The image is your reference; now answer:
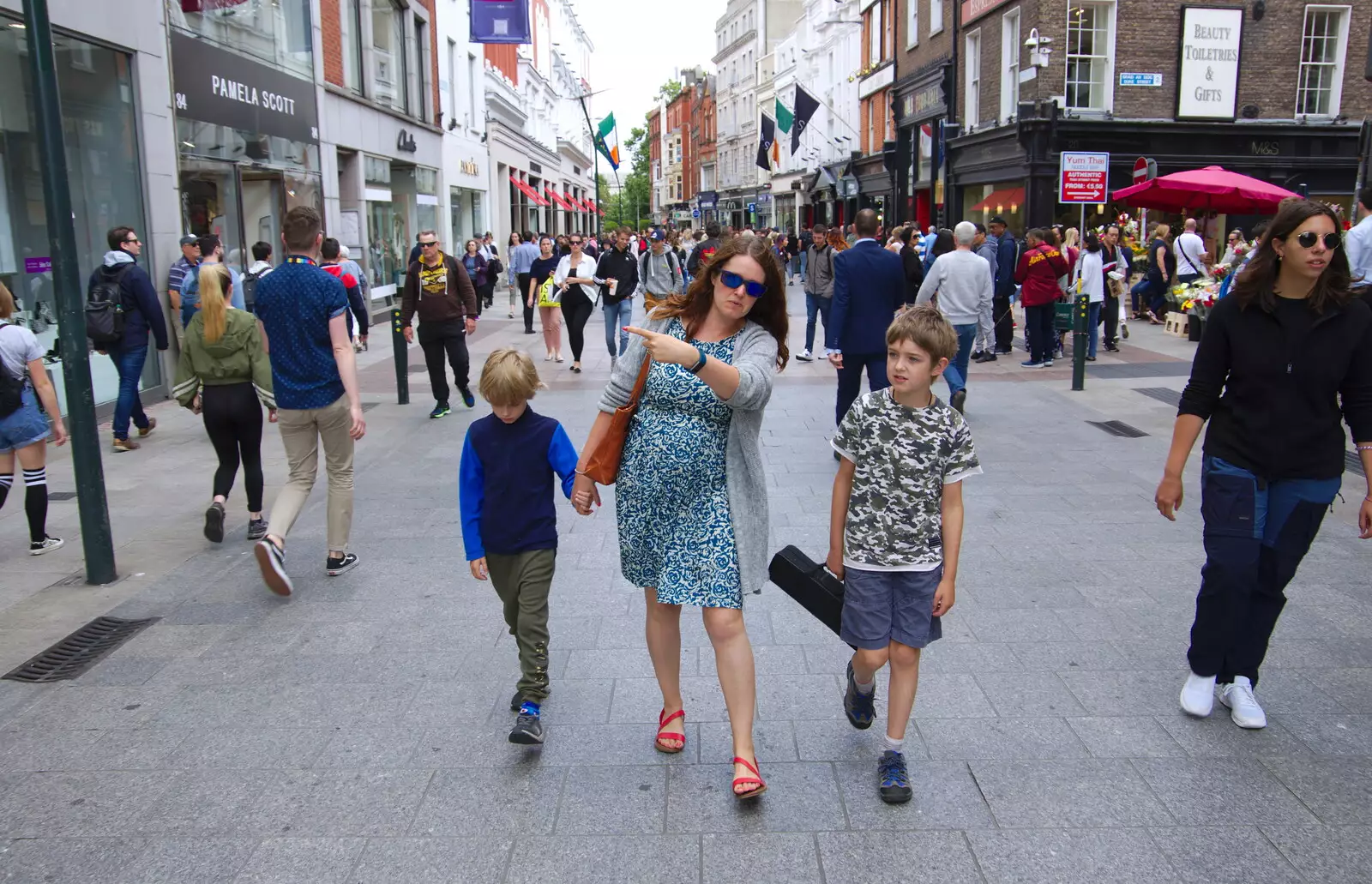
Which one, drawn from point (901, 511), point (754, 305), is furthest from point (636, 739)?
point (754, 305)

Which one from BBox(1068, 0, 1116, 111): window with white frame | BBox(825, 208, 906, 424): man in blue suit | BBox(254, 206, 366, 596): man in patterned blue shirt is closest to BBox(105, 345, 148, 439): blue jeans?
BBox(254, 206, 366, 596): man in patterned blue shirt

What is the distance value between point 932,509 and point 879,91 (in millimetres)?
36633

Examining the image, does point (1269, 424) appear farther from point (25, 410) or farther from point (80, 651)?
point (25, 410)

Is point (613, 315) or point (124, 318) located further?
point (613, 315)

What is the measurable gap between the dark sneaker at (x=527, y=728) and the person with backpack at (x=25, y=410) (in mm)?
3507

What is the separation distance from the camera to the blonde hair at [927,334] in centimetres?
335

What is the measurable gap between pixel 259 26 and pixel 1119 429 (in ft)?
40.3

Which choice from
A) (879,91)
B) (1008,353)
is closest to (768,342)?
Answer: (1008,353)

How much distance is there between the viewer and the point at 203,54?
12914 mm

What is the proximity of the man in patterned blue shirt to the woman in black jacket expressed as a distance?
12.8 feet

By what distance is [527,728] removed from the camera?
3846mm

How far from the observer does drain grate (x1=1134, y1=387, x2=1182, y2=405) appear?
11.4 m

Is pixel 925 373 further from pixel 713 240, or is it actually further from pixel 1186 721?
pixel 713 240

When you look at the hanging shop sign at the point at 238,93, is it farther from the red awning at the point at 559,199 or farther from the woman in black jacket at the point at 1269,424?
the red awning at the point at 559,199
